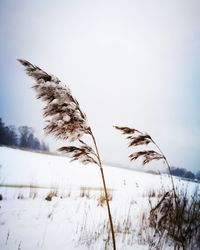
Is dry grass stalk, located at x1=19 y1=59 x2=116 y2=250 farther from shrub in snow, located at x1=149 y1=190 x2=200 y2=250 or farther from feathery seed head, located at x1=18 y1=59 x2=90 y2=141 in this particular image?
shrub in snow, located at x1=149 y1=190 x2=200 y2=250

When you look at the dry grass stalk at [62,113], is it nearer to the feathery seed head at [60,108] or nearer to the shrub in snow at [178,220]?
the feathery seed head at [60,108]

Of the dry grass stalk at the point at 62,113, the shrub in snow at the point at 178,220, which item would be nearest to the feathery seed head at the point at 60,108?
the dry grass stalk at the point at 62,113

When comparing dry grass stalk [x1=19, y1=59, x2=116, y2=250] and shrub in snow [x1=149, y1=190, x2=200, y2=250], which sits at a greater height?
dry grass stalk [x1=19, y1=59, x2=116, y2=250]

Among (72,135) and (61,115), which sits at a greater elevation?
(61,115)

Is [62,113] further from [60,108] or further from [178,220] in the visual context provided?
Answer: [178,220]

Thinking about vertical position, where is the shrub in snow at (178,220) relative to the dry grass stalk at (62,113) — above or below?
below

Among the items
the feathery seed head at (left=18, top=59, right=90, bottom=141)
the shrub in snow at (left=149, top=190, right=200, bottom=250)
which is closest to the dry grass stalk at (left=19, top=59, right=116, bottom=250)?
the feathery seed head at (left=18, top=59, right=90, bottom=141)

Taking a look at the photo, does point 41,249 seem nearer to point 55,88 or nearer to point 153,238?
point 153,238

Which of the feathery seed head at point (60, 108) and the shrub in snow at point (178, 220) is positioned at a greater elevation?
the feathery seed head at point (60, 108)

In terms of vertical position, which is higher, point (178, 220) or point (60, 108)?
point (60, 108)

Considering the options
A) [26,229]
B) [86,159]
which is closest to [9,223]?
[26,229]

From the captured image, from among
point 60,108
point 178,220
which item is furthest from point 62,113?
point 178,220

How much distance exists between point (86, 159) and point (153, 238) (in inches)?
99.3

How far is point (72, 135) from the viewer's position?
213cm
